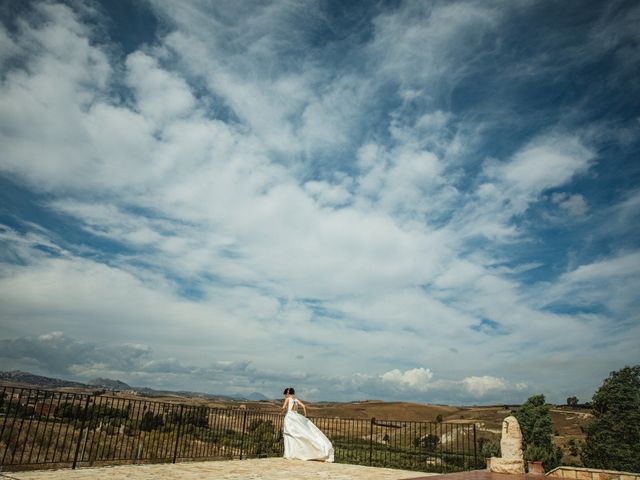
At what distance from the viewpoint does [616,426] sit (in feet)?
102

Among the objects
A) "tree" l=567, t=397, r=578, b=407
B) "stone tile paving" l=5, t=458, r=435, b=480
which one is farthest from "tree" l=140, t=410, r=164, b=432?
"tree" l=567, t=397, r=578, b=407

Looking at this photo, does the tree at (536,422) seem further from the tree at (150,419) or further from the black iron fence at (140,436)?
the tree at (150,419)

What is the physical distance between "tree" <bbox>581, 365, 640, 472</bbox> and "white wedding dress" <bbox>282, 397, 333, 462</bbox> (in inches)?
1052

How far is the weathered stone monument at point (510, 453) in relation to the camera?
35.2 ft

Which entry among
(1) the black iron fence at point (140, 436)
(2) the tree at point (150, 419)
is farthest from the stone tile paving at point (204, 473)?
(2) the tree at point (150, 419)

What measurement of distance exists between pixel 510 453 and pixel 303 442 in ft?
24.6

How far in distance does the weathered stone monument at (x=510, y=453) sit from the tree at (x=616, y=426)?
2593cm

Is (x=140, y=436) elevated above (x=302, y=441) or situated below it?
below

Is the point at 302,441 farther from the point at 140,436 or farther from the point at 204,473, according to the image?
the point at 140,436

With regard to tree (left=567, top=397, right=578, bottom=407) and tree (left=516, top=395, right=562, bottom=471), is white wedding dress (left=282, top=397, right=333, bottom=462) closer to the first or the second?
tree (left=516, top=395, right=562, bottom=471)

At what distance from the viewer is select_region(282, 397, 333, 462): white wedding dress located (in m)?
15.1

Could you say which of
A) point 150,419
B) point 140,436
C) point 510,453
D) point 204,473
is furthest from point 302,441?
point 150,419

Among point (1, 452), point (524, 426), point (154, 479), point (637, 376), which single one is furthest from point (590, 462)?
point (1, 452)

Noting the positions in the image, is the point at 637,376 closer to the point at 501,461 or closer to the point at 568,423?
the point at 501,461
